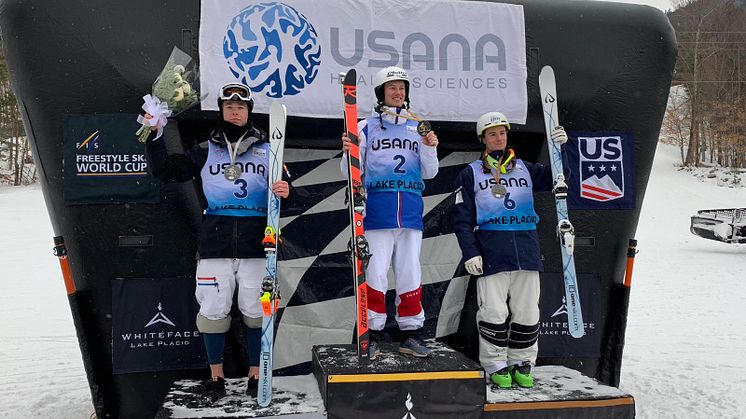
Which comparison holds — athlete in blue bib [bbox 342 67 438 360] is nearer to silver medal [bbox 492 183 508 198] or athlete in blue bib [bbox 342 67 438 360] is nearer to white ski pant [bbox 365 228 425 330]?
white ski pant [bbox 365 228 425 330]

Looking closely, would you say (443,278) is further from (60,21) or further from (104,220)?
(60,21)

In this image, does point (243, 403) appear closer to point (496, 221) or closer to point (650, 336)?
point (496, 221)

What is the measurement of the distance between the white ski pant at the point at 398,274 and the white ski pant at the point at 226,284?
61 centimetres

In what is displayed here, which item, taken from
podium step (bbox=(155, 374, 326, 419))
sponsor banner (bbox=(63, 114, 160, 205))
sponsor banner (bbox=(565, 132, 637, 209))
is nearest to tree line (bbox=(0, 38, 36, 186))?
sponsor banner (bbox=(63, 114, 160, 205))

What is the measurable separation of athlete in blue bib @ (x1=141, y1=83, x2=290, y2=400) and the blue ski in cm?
9

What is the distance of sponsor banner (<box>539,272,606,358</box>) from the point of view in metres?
4.32

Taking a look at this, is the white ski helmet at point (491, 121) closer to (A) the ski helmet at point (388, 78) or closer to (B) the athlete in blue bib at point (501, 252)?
(B) the athlete in blue bib at point (501, 252)

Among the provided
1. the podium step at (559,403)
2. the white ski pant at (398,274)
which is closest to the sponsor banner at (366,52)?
the white ski pant at (398,274)

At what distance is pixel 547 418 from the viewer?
3223 mm

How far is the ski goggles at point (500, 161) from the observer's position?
12.1 ft

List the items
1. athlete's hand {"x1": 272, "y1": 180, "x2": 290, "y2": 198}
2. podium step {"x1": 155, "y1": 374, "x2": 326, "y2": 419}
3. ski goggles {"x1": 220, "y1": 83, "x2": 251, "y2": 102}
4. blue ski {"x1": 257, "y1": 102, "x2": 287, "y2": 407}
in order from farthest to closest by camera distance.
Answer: ski goggles {"x1": 220, "y1": 83, "x2": 251, "y2": 102} → athlete's hand {"x1": 272, "y1": 180, "x2": 290, "y2": 198} → blue ski {"x1": 257, "y1": 102, "x2": 287, "y2": 407} → podium step {"x1": 155, "y1": 374, "x2": 326, "y2": 419}

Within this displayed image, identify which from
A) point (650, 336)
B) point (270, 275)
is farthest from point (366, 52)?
point (650, 336)

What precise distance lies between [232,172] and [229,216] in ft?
0.77

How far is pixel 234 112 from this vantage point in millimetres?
3357
